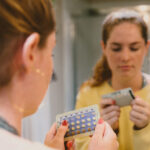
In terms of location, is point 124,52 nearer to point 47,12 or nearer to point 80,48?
point 47,12

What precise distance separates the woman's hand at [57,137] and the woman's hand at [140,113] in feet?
0.46

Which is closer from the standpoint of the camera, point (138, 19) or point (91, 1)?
point (138, 19)

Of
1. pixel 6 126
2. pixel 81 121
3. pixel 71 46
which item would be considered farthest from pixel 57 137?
pixel 71 46

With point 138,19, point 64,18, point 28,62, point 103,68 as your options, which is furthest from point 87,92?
point 64,18

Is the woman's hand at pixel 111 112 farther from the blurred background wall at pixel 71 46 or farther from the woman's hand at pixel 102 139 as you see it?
the blurred background wall at pixel 71 46

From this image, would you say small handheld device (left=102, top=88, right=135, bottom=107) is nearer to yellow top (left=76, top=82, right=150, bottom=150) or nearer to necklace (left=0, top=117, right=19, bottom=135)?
yellow top (left=76, top=82, right=150, bottom=150)

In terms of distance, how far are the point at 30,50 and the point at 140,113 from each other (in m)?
0.29

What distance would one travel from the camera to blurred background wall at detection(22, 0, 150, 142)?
2.98 feet

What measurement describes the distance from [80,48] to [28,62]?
0.90 metres

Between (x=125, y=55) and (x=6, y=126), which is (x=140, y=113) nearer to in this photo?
(x=125, y=55)

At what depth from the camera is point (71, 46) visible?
119cm

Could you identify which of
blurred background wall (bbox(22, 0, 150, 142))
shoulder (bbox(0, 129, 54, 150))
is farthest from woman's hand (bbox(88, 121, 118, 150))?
blurred background wall (bbox(22, 0, 150, 142))

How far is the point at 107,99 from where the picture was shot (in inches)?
20.1

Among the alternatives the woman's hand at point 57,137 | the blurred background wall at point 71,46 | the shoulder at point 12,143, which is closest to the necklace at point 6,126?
the shoulder at point 12,143
